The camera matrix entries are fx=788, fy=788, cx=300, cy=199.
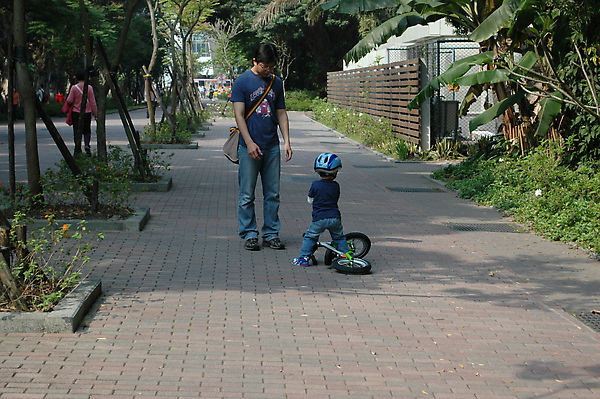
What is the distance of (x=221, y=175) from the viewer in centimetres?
1519

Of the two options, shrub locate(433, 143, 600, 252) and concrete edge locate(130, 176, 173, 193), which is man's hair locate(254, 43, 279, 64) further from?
concrete edge locate(130, 176, 173, 193)

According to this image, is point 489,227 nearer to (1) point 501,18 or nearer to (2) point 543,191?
(2) point 543,191

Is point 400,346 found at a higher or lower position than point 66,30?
lower

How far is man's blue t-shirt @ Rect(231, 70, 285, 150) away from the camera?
831cm

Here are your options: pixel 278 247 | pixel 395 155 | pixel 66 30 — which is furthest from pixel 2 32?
pixel 278 247

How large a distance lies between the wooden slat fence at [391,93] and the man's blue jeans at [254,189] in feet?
36.3

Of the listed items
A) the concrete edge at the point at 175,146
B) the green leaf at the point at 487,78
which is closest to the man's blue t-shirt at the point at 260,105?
the green leaf at the point at 487,78

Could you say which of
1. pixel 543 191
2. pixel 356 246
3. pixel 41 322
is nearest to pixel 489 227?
pixel 543 191

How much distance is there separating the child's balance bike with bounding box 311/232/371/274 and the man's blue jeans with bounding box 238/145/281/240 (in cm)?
90

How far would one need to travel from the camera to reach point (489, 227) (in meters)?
10.1

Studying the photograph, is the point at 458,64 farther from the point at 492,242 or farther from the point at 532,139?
the point at 492,242

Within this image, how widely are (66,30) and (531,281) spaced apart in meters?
39.1

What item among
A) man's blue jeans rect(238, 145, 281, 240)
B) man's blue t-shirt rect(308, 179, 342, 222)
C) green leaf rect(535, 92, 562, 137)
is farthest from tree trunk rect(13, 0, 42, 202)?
green leaf rect(535, 92, 562, 137)

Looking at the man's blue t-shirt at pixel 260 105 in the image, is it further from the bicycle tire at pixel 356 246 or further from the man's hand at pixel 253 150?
the bicycle tire at pixel 356 246
